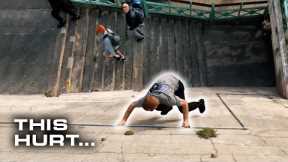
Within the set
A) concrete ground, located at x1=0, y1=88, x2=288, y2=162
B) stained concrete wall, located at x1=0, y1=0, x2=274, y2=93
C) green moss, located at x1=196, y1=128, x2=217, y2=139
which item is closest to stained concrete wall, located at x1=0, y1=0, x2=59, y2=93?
stained concrete wall, located at x1=0, y1=0, x2=274, y2=93

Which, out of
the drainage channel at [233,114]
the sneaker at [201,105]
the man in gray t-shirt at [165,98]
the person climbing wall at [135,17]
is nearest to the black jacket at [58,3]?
the person climbing wall at [135,17]

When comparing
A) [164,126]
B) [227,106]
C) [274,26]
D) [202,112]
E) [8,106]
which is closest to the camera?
[164,126]

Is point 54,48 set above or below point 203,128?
above

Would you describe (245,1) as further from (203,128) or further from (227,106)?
(203,128)

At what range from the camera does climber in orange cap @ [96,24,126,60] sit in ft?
39.7

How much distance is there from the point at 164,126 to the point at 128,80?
5.55 metres

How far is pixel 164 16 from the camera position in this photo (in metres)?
13.6

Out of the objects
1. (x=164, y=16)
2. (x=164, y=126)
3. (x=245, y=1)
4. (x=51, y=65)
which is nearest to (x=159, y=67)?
(x=164, y=16)

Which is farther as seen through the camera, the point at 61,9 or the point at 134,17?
the point at 61,9

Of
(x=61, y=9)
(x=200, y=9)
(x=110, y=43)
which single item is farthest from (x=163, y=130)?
(x=200, y=9)

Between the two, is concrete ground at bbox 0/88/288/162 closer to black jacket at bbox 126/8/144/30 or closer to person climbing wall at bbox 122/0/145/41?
person climbing wall at bbox 122/0/145/41

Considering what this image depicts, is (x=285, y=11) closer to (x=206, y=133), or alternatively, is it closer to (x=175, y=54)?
(x=175, y=54)

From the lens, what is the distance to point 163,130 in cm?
657

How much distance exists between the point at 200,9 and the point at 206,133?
8.83 metres
